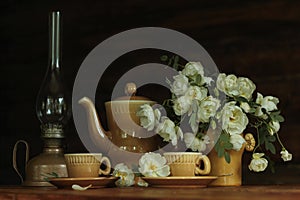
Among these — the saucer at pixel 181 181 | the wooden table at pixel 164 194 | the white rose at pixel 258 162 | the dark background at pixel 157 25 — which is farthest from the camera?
the dark background at pixel 157 25

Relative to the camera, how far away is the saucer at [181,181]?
157 cm

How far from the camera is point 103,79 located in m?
2.27

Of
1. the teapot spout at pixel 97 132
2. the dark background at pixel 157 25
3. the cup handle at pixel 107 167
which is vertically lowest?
the cup handle at pixel 107 167

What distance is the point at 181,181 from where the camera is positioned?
1.58 meters

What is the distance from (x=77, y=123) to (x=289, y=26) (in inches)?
33.9

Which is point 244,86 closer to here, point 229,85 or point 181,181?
point 229,85

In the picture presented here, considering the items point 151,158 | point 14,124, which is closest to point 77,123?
point 14,124

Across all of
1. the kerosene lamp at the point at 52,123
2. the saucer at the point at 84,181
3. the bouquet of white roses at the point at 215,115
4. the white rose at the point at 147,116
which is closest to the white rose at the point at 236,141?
the bouquet of white roses at the point at 215,115

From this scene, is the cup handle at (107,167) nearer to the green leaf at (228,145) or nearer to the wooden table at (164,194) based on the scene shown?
the wooden table at (164,194)

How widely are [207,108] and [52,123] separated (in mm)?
564

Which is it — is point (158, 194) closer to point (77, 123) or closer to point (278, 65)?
point (278, 65)

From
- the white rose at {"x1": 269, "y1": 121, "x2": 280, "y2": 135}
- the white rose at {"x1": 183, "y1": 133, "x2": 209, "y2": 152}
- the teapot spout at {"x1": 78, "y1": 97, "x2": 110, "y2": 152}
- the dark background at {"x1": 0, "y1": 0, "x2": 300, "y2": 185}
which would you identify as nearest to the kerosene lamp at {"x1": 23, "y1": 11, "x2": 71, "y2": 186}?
the teapot spout at {"x1": 78, "y1": 97, "x2": 110, "y2": 152}

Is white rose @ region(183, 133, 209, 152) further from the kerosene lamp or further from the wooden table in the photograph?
the kerosene lamp

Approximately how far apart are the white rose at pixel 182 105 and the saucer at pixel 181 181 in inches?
8.0
